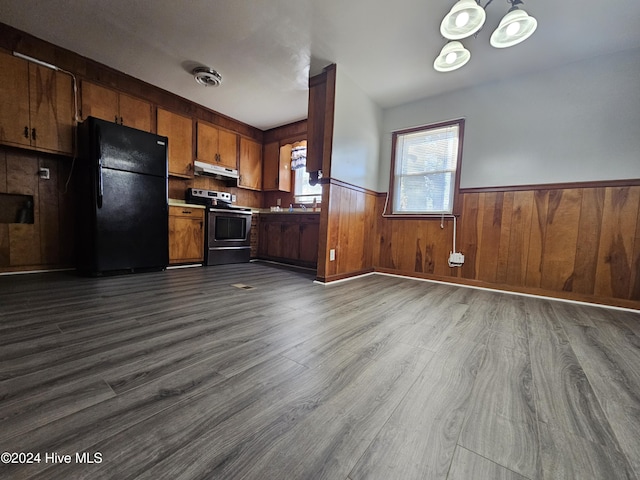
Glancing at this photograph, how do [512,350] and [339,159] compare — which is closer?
[512,350]

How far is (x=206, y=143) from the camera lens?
4.03 m

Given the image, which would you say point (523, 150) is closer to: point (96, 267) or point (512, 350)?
point (512, 350)

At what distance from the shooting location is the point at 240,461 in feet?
2.21

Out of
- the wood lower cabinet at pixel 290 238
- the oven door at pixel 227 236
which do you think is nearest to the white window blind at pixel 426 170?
the wood lower cabinet at pixel 290 238

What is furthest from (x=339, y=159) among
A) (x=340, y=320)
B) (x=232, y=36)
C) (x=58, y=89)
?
(x=58, y=89)

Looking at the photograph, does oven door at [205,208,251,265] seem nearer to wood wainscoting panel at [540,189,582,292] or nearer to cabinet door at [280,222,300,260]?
cabinet door at [280,222,300,260]

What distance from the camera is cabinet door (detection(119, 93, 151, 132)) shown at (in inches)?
124

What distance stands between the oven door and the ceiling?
181cm

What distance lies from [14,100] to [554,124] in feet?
17.8

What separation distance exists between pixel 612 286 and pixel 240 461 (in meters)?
3.38

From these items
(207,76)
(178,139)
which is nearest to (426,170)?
(207,76)

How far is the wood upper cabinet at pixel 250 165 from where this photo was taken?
15.0 ft

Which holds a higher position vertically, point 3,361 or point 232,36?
point 232,36

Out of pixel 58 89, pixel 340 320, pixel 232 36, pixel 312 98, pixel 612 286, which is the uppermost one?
pixel 232 36
